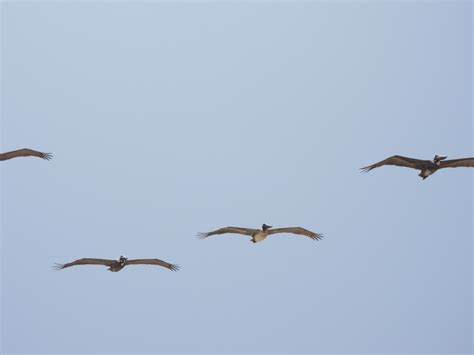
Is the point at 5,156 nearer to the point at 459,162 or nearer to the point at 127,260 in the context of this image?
the point at 127,260

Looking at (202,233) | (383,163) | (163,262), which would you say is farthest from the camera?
(163,262)

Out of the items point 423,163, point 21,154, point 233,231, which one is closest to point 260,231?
point 233,231

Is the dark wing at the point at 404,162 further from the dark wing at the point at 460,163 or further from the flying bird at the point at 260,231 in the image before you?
the flying bird at the point at 260,231

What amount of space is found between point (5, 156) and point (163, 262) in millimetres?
8108

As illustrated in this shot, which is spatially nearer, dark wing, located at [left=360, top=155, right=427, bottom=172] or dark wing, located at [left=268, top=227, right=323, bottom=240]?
dark wing, located at [left=360, top=155, right=427, bottom=172]

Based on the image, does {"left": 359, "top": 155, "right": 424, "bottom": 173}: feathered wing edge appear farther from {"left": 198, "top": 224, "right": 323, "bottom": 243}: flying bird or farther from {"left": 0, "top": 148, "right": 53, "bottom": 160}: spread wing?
{"left": 0, "top": 148, "right": 53, "bottom": 160}: spread wing

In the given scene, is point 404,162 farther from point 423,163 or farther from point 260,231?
point 260,231

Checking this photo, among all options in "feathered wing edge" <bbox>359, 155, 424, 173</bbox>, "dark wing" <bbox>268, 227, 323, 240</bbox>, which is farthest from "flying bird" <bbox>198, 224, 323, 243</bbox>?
"feathered wing edge" <bbox>359, 155, 424, 173</bbox>

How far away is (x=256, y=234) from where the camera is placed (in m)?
40.1

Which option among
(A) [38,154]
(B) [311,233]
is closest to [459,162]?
(B) [311,233]

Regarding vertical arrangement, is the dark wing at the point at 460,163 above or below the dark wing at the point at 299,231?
above

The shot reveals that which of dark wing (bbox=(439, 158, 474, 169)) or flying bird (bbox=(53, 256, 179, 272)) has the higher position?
dark wing (bbox=(439, 158, 474, 169))

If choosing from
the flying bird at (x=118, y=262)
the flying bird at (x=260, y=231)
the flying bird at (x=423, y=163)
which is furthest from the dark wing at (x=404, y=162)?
the flying bird at (x=118, y=262)

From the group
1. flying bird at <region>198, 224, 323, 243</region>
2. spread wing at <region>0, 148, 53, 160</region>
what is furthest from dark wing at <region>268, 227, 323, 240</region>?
spread wing at <region>0, 148, 53, 160</region>
